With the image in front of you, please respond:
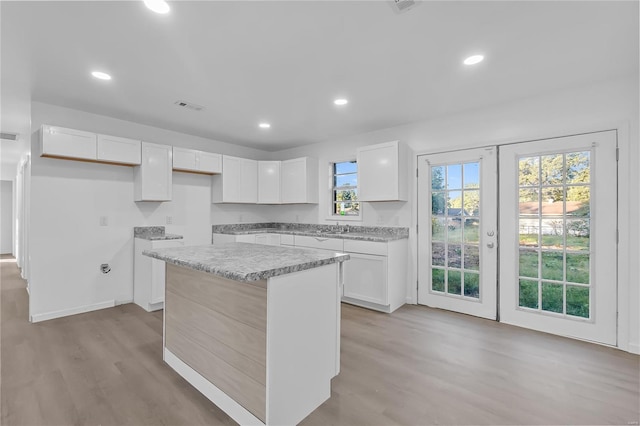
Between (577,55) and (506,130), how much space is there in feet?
3.39

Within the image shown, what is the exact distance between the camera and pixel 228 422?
1763 millimetres

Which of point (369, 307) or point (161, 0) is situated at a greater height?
point (161, 0)

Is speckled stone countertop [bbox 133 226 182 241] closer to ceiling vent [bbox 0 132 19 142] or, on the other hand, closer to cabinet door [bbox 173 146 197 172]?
cabinet door [bbox 173 146 197 172]

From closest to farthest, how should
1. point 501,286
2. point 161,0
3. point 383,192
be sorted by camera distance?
point 161,0 < point 501,286 < point 383,192

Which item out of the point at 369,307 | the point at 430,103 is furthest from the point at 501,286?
the point at 430,103

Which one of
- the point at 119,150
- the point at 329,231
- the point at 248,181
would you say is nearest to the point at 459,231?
the point at 329,231

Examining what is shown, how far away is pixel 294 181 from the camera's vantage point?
5.17 m

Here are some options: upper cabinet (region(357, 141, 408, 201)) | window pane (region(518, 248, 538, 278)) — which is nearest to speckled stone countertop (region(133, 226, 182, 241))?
upper cabinet (region(357, 141, 408, 201))

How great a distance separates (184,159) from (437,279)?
3839 mm

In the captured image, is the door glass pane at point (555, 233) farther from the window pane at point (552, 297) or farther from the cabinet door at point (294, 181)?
the cabinet door at point (294, 181)

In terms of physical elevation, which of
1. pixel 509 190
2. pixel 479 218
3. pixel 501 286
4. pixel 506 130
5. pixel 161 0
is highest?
pixel 161 0

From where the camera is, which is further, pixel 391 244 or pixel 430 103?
pixel 391 244

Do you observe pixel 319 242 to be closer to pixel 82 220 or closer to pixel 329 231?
pixel 329 231

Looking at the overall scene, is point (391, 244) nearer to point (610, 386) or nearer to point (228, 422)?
point (610, 386)
